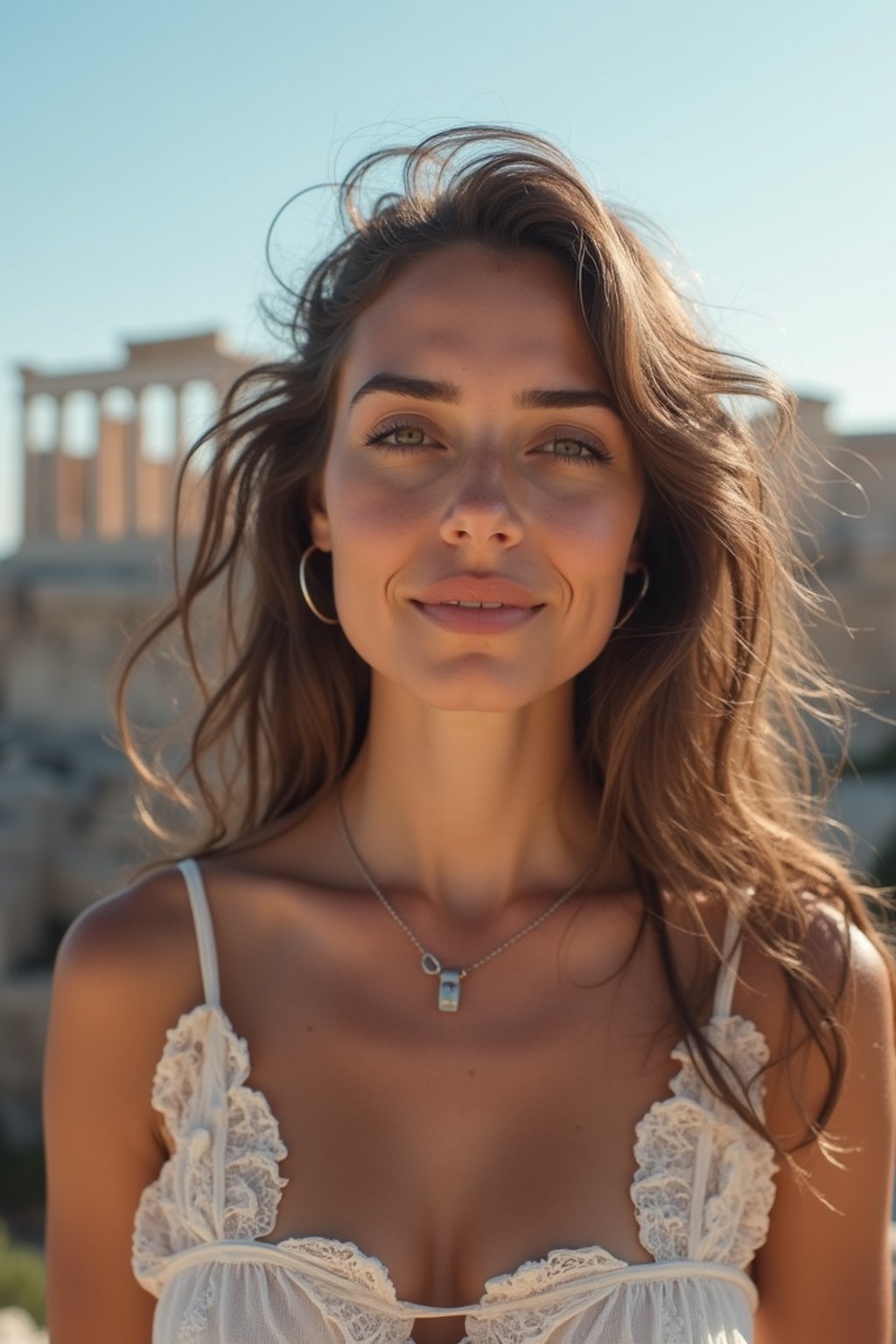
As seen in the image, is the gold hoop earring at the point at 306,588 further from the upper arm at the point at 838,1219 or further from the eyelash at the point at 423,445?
the upper arm at the point at 838,1219

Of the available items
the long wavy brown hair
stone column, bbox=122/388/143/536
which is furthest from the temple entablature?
the long wavy brown hair

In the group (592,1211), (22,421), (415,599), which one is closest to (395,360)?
(415,599)

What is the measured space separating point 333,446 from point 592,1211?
106cm

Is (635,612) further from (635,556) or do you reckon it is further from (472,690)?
(472,690)

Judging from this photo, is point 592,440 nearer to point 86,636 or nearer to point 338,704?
point 338,704

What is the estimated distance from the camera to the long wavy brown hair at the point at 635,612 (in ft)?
6.23

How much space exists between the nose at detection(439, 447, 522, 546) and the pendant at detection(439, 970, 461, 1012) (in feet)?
2.00

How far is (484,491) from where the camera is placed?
1.76m

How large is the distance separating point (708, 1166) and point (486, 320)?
1121 mm

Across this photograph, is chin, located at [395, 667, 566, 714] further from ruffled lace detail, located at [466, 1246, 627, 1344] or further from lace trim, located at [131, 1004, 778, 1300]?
ruffled lace detail, located at [466, 1246, 627, 1344]

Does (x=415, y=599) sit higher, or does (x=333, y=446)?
(x=333, y=446)

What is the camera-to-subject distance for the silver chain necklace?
6.40ft

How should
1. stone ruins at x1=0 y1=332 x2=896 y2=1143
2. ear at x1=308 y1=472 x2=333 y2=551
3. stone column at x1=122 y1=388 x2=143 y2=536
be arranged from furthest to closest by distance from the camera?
stone column at x1=122 y1=388 x2=143 y2=536 → stone ruins at x1=0 y1=332 x2=896 y2=1143 → ear at x1=308 y1=472 x2=333 y2=551

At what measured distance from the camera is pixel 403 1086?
189 centimetres
